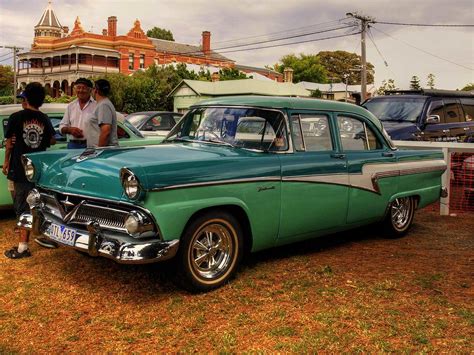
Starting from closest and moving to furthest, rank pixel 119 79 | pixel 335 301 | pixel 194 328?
1. pixel 194 328
2. pixel 335 301
3. pixel 119 79

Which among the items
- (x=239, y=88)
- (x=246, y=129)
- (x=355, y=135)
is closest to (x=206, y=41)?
(x=239, y=88)

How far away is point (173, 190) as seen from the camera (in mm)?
4031

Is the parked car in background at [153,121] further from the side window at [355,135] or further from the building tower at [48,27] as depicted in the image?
the building tower at [48,27]

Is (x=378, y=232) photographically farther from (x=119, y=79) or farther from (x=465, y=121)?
(x=119, y=79)

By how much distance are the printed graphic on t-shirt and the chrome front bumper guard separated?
1.70m

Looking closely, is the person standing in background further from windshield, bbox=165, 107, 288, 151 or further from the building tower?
the building tower

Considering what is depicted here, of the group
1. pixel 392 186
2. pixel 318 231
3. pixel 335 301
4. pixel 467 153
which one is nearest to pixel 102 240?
pixel 335 301

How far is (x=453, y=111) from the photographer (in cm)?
1194

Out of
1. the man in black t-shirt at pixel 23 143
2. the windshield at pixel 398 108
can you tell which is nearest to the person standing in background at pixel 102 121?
the man in black t-shirt at pixel 23 143

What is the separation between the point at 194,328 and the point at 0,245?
3367mm

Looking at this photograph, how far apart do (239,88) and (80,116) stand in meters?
44.4

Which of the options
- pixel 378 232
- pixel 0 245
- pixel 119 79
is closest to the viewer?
pixel 0 245

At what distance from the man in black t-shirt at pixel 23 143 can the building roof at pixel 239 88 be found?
4292 cm

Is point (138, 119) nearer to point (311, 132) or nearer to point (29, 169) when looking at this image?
point (29, 169)
